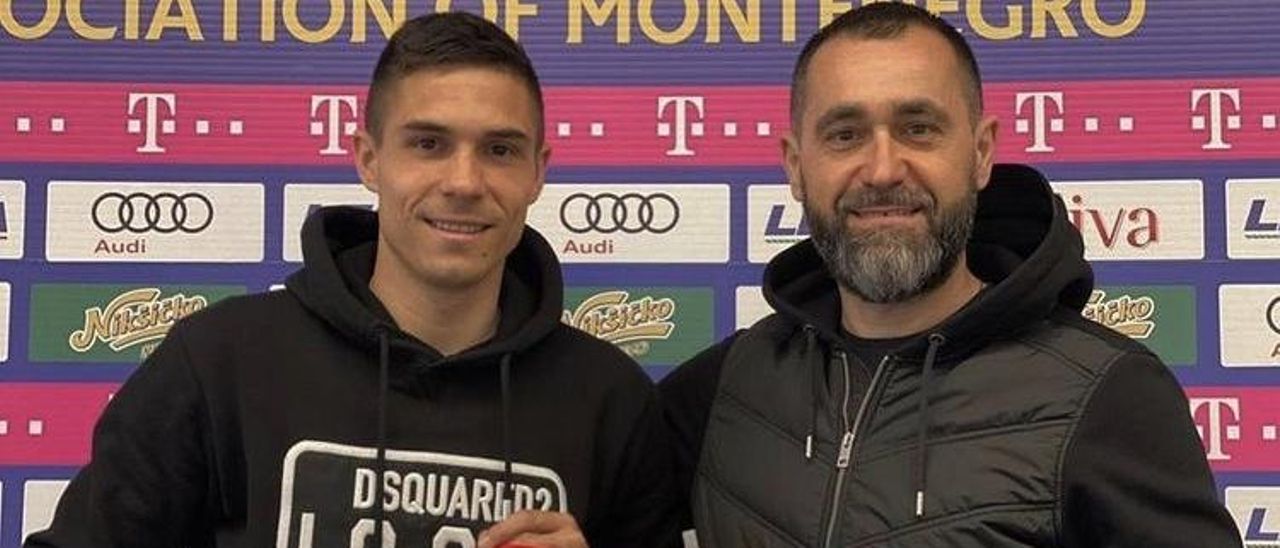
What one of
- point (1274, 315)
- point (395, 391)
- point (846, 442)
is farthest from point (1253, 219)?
point (395, 391)

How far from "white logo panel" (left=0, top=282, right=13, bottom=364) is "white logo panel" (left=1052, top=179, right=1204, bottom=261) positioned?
1.44 m

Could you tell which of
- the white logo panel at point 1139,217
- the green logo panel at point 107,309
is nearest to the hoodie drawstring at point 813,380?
the white logo panel at point 1139,217

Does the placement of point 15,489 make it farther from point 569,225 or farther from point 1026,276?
point 1026,276

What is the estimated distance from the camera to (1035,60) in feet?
6.08

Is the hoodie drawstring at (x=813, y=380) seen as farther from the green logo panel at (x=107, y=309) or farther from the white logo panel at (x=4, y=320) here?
the white logo panel at (x=4, y=320)

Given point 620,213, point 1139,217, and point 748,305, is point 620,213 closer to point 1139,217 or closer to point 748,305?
point 748,305

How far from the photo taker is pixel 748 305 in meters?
1.86

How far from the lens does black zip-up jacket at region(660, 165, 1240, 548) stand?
1147mm

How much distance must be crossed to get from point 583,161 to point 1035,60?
64 cm

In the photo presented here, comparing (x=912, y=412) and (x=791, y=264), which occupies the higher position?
(x=791, y=264)

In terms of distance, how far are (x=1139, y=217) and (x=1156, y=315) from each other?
0.13 metres

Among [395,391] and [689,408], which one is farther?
[689,408]

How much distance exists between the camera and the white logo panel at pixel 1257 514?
1.79 meters

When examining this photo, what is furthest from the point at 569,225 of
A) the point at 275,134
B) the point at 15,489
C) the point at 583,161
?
the point at 15,489
